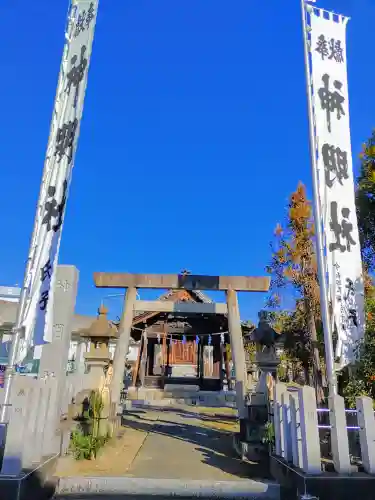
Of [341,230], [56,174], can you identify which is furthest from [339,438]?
[56,174]

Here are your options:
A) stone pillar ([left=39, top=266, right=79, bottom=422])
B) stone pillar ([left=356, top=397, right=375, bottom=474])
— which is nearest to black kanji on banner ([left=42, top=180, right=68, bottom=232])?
stone pillar ([left=39, top=266, right=79, bottom=422])

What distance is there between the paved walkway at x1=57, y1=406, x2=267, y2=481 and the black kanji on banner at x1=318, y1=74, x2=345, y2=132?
278 inches

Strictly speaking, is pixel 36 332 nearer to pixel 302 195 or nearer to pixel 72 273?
pixel 72 273

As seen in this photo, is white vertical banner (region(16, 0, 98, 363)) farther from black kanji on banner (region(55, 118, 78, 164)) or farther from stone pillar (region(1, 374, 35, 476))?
stone pillar (region(1, 374, 35, 476))

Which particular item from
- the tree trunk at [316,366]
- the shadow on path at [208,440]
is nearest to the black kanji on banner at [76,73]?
the shadow on path at [208,440]

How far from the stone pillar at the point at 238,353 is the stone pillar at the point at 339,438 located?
3.70 m

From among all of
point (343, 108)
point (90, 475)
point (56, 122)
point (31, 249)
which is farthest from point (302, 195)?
point (90, 475)

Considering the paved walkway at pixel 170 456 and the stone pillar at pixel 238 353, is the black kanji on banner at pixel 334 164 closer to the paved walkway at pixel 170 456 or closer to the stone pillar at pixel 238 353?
the stone pillar at pixel 238 353

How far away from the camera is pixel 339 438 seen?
→ 5.09 m

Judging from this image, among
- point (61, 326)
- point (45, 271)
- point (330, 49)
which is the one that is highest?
point (330, 49)

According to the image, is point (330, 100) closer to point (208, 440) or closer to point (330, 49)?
point (330, 49)

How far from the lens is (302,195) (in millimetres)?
18062

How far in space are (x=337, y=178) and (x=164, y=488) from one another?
645 centimetres

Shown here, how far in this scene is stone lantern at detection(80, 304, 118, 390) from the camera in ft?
32.2
